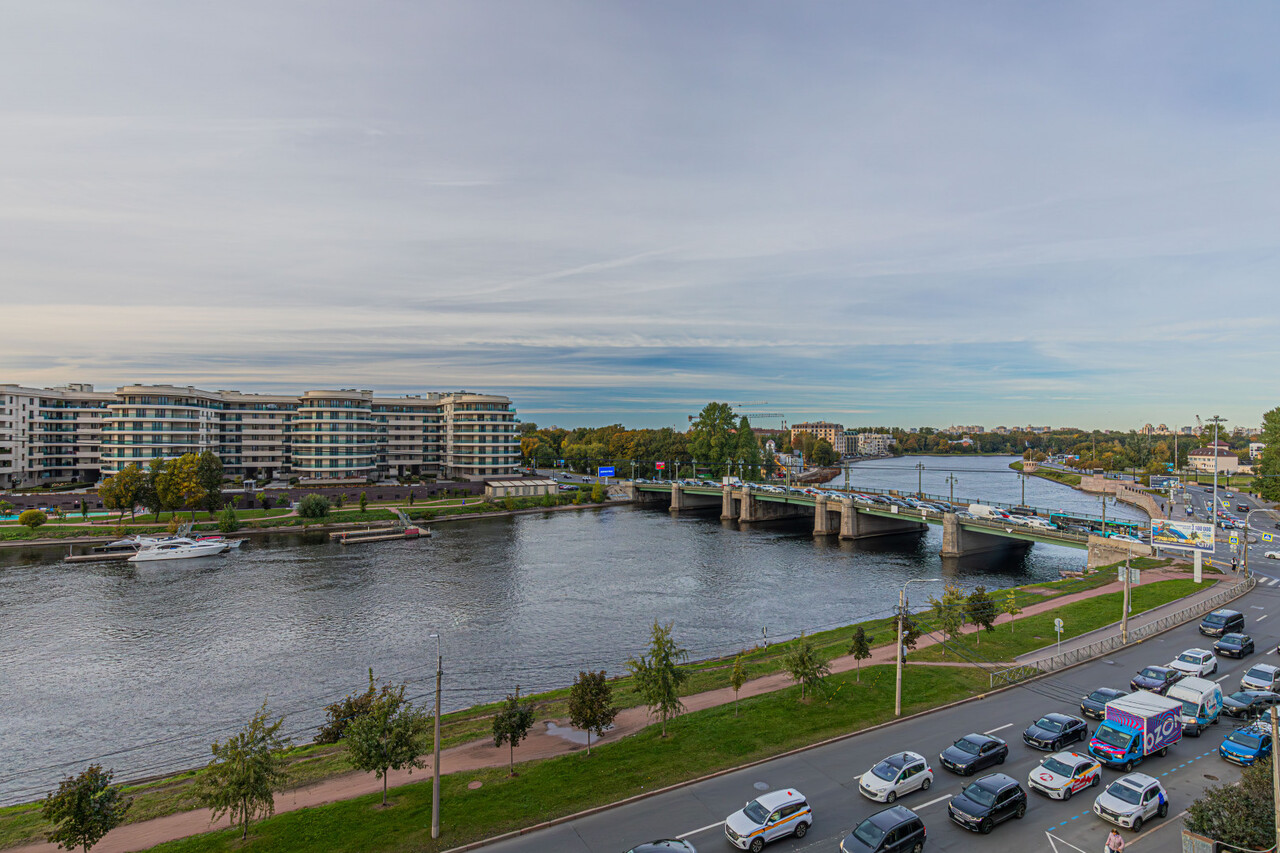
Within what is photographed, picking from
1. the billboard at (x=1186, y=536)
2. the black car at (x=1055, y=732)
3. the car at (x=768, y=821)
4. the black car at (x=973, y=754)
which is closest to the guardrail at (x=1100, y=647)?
the billboard at (x=1186, y=536)

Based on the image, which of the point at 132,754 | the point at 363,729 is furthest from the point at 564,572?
the point at 363,729

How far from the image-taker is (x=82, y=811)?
761 inches

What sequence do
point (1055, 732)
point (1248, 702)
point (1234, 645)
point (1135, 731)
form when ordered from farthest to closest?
point (1234, 645) < point (1248, 702) < point (1055, 732) < point (1135, 731)

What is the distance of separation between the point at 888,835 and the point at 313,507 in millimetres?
101909

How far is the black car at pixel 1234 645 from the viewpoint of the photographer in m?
36.1

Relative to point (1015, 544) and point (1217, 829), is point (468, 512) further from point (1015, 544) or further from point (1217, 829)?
point (1217, 829)

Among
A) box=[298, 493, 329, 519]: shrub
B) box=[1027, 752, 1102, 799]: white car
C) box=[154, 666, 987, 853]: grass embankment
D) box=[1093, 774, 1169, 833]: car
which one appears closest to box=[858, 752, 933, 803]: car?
box=[1027, 752, 1102, 799]: white car

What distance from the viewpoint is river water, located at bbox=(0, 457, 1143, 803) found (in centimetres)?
3634

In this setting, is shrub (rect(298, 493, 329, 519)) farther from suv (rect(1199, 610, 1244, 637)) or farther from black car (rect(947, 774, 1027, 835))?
suv (rect(1199, 610, 1244, 637))

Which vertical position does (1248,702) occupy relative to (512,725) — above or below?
above

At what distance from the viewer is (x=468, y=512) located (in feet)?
384

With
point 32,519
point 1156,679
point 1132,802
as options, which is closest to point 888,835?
point 1132,802

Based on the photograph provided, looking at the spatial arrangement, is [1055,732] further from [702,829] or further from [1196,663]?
[702,829]

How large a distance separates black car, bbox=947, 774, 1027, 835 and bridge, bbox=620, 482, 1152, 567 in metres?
33.7
